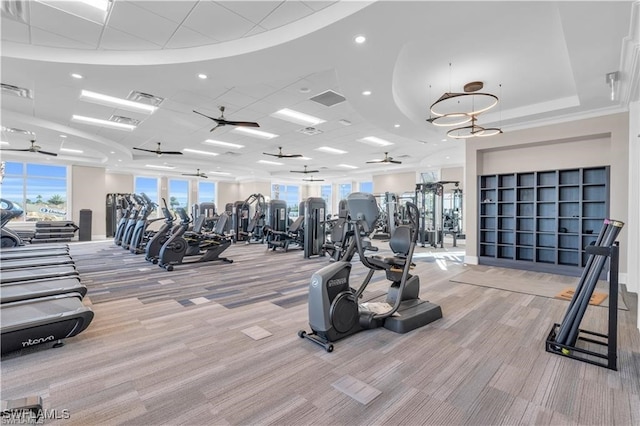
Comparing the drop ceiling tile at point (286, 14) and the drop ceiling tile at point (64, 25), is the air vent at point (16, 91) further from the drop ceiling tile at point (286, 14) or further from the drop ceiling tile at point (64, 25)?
the drop ceiling tile at point (286, 14)

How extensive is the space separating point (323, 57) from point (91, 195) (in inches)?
534

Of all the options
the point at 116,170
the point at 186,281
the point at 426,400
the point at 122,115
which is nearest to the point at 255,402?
the point at 426,400

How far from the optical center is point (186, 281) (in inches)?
204

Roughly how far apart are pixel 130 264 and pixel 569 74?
9169 millimetres

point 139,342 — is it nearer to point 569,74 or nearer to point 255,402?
point 255,402

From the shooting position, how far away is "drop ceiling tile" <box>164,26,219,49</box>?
12.7 feet

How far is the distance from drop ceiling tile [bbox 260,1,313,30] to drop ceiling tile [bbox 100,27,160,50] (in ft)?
5.85

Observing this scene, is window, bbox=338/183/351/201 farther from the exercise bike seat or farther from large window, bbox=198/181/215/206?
the exercise bike seat

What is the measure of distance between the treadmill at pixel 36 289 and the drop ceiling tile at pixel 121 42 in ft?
10.6

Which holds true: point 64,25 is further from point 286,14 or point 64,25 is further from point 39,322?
point 39,322

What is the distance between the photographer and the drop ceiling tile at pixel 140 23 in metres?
3.45

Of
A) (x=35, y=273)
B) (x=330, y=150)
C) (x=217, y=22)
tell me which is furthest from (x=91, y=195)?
(x=217, y=22)

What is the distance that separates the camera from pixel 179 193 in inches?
696

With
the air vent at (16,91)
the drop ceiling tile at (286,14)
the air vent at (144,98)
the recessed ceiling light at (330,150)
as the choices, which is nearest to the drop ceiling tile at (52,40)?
the air vent at (144,98)
